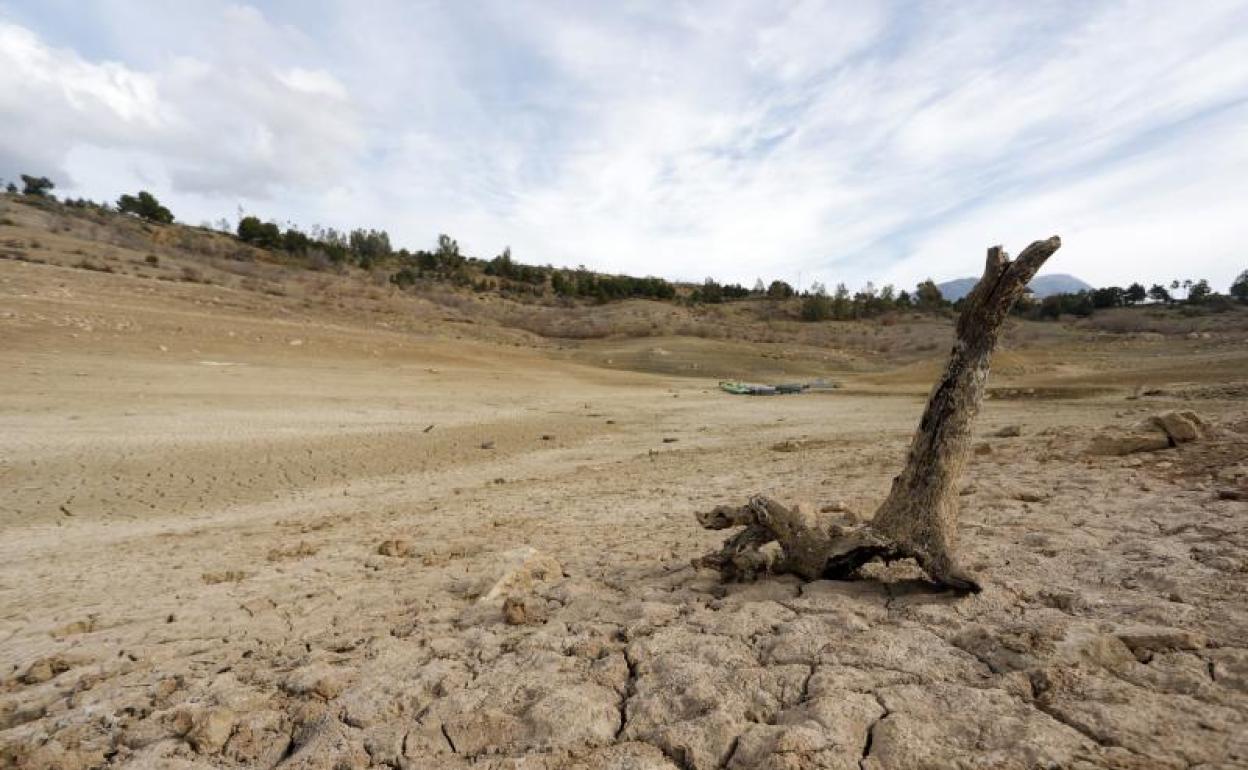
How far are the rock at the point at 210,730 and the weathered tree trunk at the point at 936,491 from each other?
7.81 ft

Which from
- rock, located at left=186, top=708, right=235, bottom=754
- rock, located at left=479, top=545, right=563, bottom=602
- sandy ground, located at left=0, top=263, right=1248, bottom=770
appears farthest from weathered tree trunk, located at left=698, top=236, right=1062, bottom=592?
rock, located at left=186, top=708, right=235, bottom=754

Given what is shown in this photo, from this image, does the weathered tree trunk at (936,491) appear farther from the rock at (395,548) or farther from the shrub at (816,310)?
the shrub at (816,310)

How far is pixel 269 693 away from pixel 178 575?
8.30 feet

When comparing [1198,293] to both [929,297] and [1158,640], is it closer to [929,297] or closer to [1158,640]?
[929,297]

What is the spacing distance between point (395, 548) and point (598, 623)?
2.41 metres

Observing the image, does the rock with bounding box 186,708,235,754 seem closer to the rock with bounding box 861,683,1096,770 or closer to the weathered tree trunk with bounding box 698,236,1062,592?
the rock with bounding box 861,683,1096,770

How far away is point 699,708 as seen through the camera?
221 centimetres

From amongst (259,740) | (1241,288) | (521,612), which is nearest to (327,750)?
(259,740)

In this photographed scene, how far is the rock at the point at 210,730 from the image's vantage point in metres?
2.25

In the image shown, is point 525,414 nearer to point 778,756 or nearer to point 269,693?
point 269,693

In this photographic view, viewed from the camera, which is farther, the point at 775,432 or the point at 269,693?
the point at 775,432

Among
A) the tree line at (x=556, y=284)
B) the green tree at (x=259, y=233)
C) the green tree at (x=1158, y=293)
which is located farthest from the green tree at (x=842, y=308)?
the green tree at (x=259, y=233)

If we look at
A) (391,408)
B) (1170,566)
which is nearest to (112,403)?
(391,408)

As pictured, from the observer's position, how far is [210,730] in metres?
2.29
